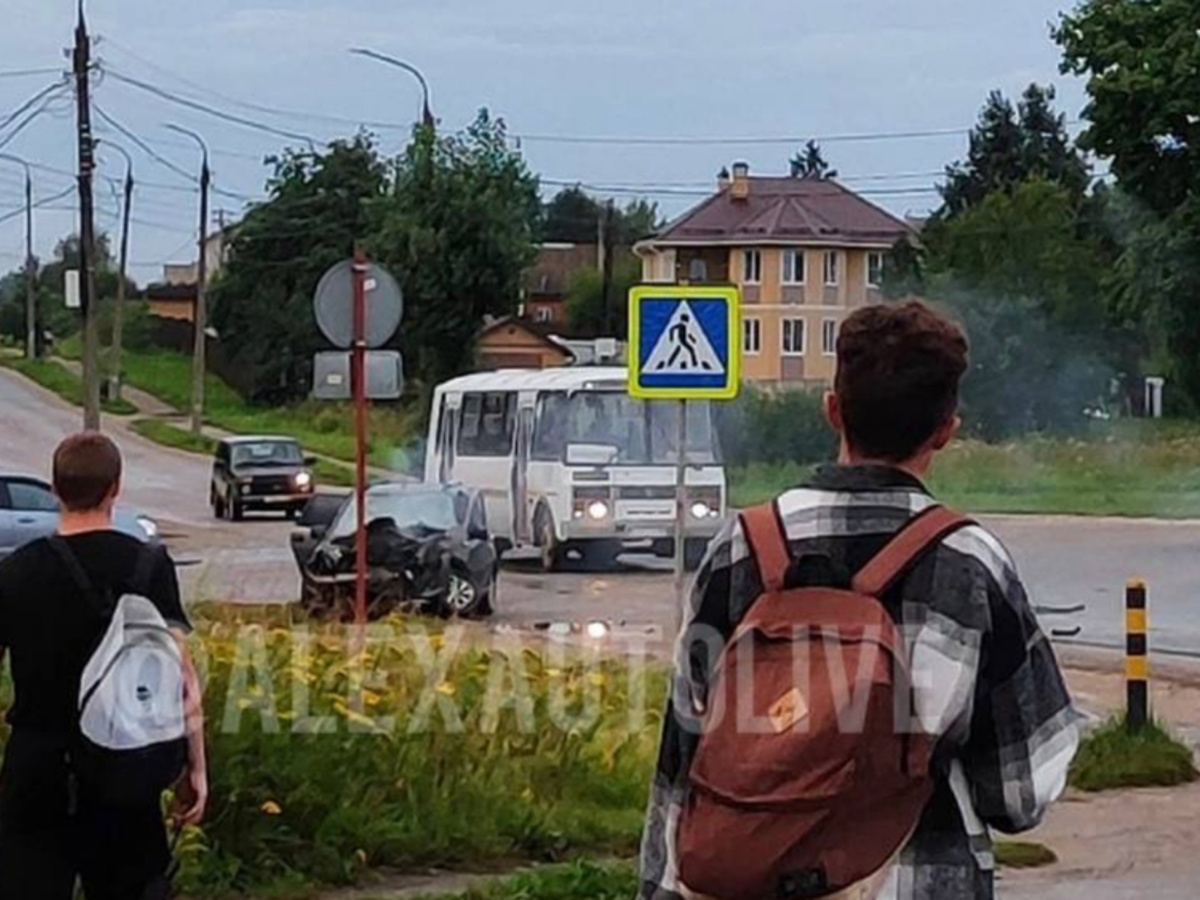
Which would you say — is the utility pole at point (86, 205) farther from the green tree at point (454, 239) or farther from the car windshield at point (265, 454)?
the green tree at point (454, 239)

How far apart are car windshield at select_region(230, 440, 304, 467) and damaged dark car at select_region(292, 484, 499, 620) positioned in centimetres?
2429

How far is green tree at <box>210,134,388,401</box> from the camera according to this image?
90.0 m

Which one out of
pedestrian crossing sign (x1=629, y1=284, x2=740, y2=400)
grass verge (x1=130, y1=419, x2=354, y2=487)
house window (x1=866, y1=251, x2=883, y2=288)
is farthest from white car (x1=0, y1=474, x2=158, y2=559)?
house window (x1=866, y1=251, x2=883, y2=288)

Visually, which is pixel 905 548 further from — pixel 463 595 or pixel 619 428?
pixel 619 428

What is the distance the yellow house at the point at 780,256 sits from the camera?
9388cm

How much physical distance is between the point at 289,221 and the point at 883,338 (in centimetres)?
8843

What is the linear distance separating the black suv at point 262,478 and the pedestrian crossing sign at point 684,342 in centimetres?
3732

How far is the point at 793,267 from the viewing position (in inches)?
3767

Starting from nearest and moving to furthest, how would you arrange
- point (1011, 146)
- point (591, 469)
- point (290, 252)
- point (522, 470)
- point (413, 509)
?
point (413, 509), point (591, 469), point (522, 470), point (290, 252), point (1011, 146)

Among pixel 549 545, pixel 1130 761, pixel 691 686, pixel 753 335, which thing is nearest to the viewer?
pixel 691 686

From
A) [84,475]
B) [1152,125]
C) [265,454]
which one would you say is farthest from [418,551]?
[265,454]

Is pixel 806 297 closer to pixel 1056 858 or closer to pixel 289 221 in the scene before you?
pixel 289 221

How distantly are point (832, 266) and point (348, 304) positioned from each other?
3208 inches

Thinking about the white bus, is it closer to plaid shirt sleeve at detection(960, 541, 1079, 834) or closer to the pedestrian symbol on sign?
the pedestrian symbol on sign
